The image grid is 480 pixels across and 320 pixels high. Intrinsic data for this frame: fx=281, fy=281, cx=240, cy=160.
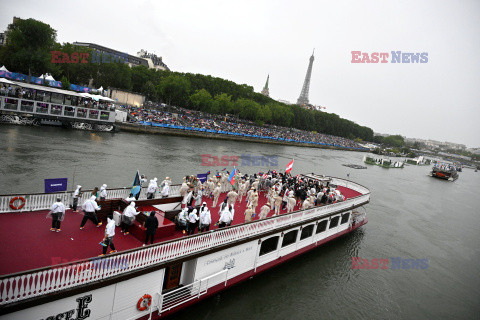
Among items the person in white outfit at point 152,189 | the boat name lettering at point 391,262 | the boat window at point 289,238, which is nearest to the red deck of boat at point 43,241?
the person in white outfit at point 152,189

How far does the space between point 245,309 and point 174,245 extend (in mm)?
5463

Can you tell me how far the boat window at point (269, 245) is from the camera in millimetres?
14066

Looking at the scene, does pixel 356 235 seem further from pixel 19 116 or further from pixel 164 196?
pixel 19 116

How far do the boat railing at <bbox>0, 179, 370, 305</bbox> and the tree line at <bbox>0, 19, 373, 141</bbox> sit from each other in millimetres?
56995

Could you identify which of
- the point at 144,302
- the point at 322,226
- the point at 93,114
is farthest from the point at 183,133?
the point at 144,302

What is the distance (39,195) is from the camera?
11.9m

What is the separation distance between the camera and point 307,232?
17.2 meters

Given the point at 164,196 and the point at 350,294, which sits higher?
the point at 164,196

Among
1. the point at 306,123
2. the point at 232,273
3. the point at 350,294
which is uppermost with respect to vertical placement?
the point at 306,123

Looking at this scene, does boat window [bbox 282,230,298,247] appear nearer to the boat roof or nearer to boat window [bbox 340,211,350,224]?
boat window [bbox 340,211,350,224]

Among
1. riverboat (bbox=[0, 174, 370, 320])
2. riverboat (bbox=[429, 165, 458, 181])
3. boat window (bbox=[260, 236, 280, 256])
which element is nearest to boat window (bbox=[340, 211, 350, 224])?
riverboat (bbox=[0, 174, 370, 320])

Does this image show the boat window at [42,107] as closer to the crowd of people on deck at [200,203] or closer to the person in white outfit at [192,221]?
the crowd of people on deck at [200,203]

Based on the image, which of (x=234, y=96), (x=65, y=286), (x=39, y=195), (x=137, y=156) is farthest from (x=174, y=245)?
(x=234, y=96)

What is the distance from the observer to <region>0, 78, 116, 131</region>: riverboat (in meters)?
40.8
